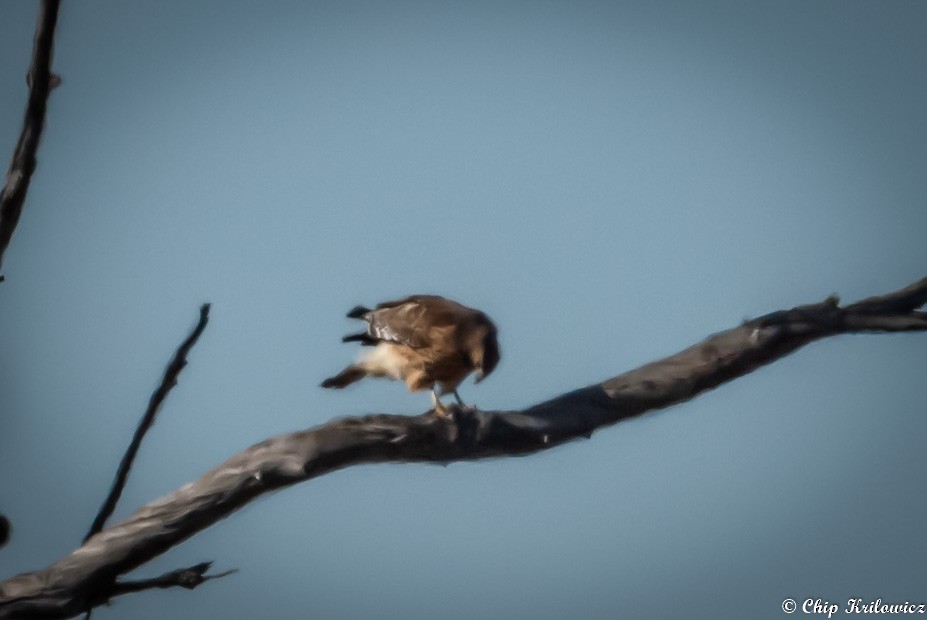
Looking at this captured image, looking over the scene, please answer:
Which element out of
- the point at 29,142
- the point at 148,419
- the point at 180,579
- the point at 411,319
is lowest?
the point at 180,579

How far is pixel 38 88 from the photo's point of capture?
96.9 inches

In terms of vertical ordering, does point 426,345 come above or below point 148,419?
above

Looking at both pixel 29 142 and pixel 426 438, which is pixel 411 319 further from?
pixel 29 142

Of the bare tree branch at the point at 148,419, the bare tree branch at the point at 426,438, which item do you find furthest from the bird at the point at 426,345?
the bare tree branch at the point at 148,419

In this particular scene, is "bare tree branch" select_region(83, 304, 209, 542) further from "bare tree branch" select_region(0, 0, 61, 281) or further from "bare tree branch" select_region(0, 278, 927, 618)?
"bare tree branch" select_region(0, 0, 61, 281)

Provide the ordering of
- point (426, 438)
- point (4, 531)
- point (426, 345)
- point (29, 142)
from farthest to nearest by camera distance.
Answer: point (426, 345), point (426, 438), point (4, 531), point (29, 142)

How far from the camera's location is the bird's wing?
18.0ft

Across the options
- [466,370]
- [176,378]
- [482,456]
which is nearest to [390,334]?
[466,370]

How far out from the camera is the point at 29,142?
250 cm

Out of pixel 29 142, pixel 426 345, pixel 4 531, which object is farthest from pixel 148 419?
pixel 426 345

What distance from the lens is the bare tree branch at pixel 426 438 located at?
2668 millimetres

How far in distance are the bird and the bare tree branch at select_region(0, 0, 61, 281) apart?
3.07 meters

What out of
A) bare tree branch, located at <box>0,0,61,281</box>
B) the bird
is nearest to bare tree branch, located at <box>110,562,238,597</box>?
bare tree branch, located at <box>0,0,61,281</box>

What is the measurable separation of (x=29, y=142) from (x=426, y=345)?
3.13 m
